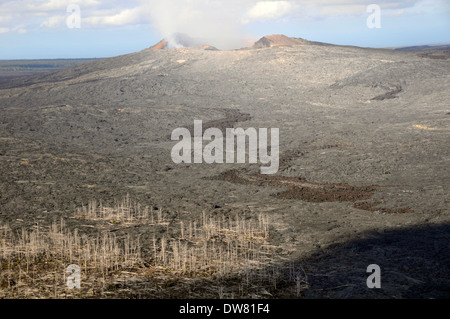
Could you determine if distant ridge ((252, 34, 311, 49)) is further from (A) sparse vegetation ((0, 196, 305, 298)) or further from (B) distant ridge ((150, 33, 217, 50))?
(A) sparse vegetation ((0, 196, 305, 298))

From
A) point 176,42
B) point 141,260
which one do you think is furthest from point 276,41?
point 141,260

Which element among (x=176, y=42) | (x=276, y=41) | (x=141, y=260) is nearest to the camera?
(x=141, y=260)

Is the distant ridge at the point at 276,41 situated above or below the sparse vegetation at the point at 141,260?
above

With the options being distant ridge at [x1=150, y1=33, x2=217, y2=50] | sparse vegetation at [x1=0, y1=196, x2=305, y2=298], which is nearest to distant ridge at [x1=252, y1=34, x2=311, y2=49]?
distant ridge at [x1=150, y1=33, x2=217, y2=50]

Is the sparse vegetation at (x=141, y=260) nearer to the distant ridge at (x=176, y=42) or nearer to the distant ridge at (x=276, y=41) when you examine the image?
the distant ridge at (x=276, y=41)

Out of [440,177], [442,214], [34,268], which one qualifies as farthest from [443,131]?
[34,268]

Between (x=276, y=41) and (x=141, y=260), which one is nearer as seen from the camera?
(x=141, y=260)

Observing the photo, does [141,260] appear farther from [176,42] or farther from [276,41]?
[176,42]

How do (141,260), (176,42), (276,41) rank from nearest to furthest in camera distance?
(141,260), (276,41), (176,42)

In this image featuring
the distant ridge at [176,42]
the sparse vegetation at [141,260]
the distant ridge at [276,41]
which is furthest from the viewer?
the distant ridge at [176,42]

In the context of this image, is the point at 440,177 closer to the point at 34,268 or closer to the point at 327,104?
the point at 34,268

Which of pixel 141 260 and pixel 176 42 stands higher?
pixel 176 42

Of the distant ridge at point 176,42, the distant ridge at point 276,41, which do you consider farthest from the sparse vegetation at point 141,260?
the distant ridge at point 176,42
